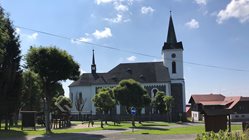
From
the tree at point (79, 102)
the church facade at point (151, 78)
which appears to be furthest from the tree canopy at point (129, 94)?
the tree at point (79, 102)

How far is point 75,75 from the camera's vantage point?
41125 mm

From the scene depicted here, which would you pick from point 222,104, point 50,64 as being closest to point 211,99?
point 222,104

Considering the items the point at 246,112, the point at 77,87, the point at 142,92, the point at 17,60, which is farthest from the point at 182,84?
the point at 17,60

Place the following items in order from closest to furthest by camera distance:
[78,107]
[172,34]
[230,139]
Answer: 1. [230,139]
2. [78,107]
3. [172,34]

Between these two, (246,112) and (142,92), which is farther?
(246,112)

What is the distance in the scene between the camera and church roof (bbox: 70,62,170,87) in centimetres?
9944

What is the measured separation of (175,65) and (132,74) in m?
10.8

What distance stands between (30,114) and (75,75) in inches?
263

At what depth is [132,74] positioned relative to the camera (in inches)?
4031

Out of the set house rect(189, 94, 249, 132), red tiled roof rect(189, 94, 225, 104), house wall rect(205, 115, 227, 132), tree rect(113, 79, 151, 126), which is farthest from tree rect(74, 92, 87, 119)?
house wall rect(205, 115, 227, 132)

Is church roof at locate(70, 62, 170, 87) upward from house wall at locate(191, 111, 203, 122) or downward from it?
upward

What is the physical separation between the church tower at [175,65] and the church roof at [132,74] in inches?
77.4

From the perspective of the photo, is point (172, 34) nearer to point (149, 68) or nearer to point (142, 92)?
point (149, 68)

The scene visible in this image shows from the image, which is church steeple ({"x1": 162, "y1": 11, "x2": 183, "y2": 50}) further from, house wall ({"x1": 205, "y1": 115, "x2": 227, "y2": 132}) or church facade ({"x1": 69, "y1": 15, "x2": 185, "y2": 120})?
house wall ({"x1": 205, "y1": 115, "x2": 227, "y2": 132})
